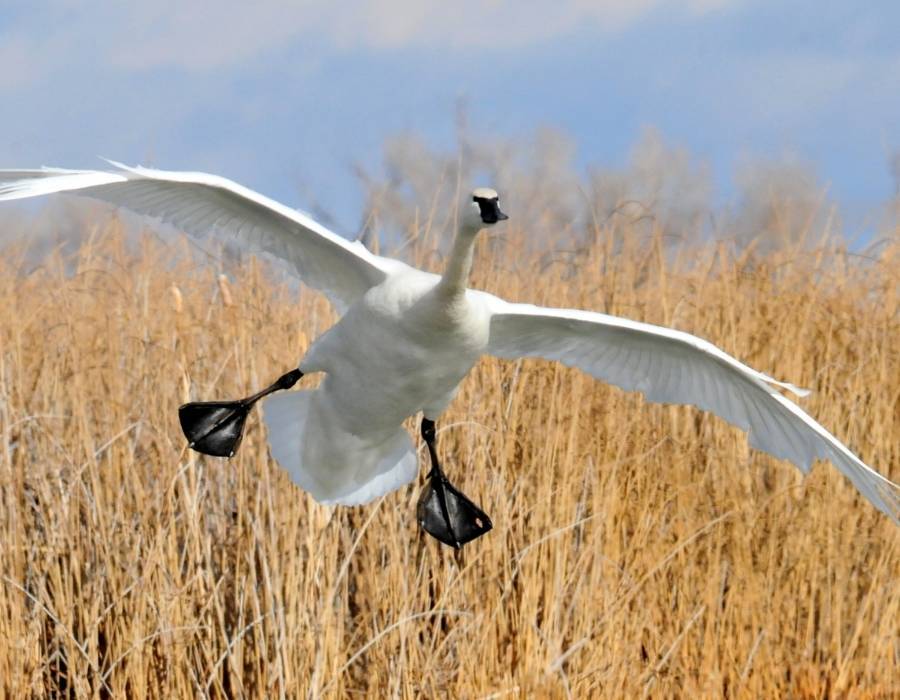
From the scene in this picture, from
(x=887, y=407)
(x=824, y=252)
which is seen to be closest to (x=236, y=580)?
(x=887, y=407)

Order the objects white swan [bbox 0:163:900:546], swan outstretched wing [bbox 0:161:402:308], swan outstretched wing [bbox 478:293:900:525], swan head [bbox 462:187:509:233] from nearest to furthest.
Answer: swan head [bbox 462:187:509:233], white swan [bbox 0:163:900:546], swan outstretched wing [bbox 0:161:402:308], swan outstretched wing [bbox 478:293:900:525]

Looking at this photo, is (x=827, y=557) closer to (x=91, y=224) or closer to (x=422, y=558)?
(x=422, y=558)

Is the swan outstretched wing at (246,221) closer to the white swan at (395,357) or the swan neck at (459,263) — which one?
the white swan at (395,357)

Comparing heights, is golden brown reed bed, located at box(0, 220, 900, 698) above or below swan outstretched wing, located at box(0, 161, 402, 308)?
below

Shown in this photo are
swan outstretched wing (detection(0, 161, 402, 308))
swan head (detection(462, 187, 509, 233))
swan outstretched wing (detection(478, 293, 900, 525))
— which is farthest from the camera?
swan outstretched wing (detection(478, 293, 900, 525))

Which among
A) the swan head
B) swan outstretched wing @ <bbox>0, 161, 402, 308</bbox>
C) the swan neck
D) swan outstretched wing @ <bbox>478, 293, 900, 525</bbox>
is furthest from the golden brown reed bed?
the swan head

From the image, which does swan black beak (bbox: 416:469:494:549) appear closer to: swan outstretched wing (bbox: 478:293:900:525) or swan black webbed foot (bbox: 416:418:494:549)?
swan black webbed foot (bbox: 416:418:494:549)

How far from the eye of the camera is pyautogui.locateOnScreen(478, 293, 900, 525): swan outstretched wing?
3533mm

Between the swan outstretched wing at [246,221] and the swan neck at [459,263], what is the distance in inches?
12.3

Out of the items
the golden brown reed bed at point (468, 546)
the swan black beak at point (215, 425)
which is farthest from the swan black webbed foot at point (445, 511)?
the swan black beak at point (215, 425)

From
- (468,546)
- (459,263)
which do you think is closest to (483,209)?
(459,263)

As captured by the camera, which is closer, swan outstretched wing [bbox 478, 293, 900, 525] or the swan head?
the swan head

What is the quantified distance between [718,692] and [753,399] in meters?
0.83

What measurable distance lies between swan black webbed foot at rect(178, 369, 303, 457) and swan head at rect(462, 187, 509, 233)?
0.82 m
